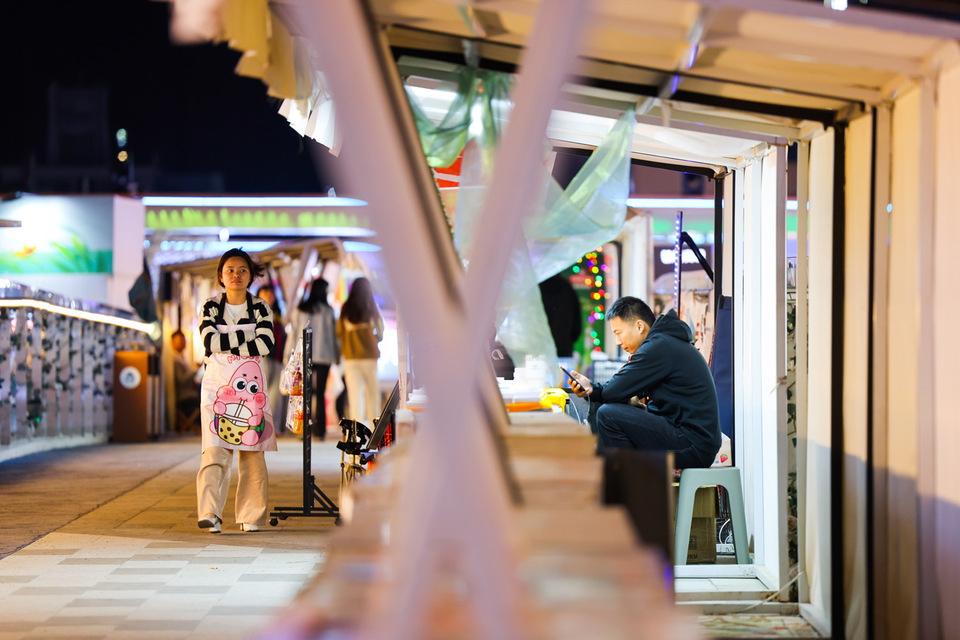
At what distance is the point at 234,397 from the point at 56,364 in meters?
5.78

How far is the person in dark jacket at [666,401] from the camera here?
5.00 metres

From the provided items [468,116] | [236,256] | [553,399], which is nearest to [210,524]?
[236,256]

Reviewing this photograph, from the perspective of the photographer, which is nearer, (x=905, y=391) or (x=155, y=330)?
(x=905, y=391)

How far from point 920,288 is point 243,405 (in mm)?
4082

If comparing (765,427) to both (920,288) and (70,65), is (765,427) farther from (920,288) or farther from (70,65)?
(70,65)

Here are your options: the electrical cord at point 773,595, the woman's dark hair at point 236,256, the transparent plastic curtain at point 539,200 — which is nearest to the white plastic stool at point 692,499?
the electrical cord at point 773,595

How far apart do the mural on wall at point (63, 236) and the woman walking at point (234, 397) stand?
8.74 metres

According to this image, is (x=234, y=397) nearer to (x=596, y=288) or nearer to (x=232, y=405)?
(x=232, y=405)

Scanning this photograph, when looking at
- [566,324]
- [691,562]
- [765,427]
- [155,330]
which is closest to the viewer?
[765,427]

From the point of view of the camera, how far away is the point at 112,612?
4105 millimetres

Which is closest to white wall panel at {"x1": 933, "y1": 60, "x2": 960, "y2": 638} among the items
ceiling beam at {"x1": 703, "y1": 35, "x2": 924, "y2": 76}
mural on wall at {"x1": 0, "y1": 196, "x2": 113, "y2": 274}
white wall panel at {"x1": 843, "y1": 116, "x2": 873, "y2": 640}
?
ceiling beam at {"x1": 703, "y1": 35, "x2": 924, "y2": 76}

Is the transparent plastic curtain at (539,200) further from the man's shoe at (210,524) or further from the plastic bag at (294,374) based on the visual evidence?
the man's shoe at (210,524)

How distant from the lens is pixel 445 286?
189 centimetres

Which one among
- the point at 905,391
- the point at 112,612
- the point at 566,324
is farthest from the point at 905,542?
the point at 566,324
